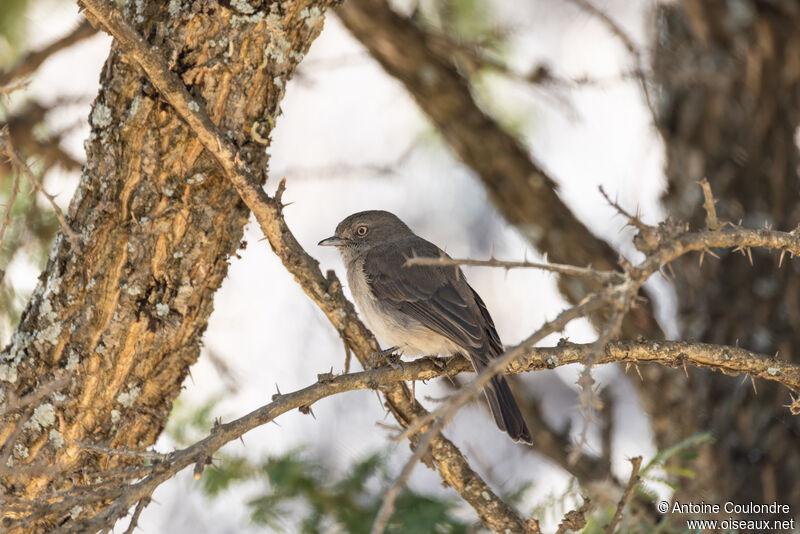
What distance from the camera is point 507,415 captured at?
4.60 metres

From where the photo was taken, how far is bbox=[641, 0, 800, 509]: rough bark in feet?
20.4

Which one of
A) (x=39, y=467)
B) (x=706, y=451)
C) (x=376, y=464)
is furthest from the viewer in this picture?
(x=706, y=451)

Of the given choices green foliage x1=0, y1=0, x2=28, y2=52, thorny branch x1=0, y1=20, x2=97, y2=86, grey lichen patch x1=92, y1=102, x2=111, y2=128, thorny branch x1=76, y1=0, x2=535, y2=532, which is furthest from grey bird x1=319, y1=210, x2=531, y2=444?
green foliage x1=0, y1=0, x2=28, y2=52

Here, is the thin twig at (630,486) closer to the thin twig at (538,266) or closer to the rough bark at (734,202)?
the thin twig at (538,266)

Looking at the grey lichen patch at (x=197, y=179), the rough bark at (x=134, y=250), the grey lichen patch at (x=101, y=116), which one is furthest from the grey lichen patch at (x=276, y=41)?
the grey lichen patch at (x=101, y=116)

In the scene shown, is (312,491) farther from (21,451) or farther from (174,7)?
(174,7)

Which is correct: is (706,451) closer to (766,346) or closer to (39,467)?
(766,346)

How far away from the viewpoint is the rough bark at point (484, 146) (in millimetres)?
6316

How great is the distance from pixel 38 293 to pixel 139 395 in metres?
0.68

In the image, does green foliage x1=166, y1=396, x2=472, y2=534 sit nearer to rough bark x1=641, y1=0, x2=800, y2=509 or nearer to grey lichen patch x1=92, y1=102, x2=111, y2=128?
rough bark x1=641, y1=0, x2=800, y2=509

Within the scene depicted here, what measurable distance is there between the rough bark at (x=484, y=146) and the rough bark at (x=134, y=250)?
2.46 metres

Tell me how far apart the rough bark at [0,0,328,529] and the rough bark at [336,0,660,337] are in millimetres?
2462

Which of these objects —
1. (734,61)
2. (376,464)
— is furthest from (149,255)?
(734,61)

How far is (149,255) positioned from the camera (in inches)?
150
